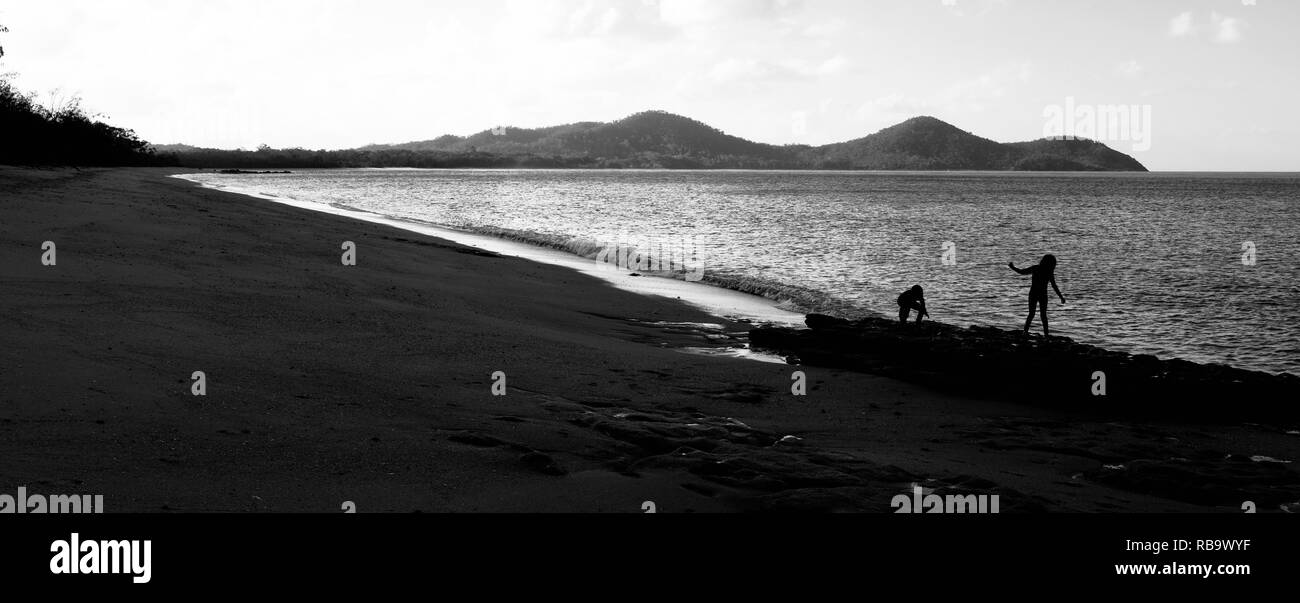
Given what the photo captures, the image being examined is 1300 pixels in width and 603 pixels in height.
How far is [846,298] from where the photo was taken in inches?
829

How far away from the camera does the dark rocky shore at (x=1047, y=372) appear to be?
995 centimetres

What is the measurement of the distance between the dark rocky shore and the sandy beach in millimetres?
331

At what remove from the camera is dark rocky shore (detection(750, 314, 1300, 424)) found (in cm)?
995

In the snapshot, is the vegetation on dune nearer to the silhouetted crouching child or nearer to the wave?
the wave

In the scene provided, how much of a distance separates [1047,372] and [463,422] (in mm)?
7100

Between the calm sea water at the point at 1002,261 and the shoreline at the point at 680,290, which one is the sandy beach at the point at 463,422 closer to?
the shoreline at the point at 680,290

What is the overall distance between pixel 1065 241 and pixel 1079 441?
37941mm

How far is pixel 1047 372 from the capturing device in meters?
10.7
